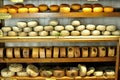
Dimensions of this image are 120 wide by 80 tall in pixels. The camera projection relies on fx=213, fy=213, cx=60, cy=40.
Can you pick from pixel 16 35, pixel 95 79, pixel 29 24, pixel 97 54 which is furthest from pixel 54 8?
pixel 95 79

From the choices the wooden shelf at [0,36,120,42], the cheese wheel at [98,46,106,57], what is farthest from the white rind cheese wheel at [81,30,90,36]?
the cheese wheel at [98,46,106,57]

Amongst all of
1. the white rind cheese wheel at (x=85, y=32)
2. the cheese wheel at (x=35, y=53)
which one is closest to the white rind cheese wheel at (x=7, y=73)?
the cheese wheel at (x=35, y=53)

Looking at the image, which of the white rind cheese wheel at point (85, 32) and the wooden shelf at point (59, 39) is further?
the white rind cheese wheel at point (85, 32)

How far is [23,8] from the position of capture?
215cm

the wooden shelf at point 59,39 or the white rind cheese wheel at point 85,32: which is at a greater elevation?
the white rind cheese wheel at point 85,32

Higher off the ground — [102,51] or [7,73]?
[102,51]

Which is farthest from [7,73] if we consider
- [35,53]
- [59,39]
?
[59,39]

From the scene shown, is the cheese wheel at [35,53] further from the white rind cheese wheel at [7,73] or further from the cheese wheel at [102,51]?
the cheese wheel at [102,51]

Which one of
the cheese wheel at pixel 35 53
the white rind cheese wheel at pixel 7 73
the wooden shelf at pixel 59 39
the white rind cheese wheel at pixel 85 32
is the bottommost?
the white rind cheese wheel at pixel 7 73

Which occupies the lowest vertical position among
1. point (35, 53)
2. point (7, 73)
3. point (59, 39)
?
point (7, 73)

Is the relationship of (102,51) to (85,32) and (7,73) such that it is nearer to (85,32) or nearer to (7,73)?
(85,32)

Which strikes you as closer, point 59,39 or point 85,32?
point 59,39

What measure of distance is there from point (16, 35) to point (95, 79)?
0.95m

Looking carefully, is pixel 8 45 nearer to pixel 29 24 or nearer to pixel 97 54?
pixel 29 24
